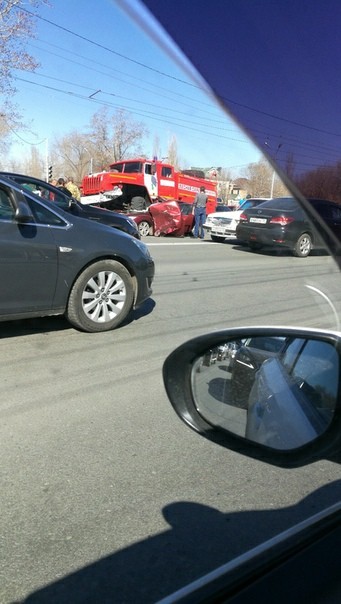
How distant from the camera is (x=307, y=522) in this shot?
1213 mm

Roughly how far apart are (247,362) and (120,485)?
50.8 inches

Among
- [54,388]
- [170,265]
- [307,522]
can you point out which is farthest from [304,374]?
[170,265]

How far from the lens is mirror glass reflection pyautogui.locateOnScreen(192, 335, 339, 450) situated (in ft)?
4.37

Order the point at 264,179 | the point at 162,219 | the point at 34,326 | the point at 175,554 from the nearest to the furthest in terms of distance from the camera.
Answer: the point at 264,179
the point at 175,554
the point at 34,326
the point at 162,219

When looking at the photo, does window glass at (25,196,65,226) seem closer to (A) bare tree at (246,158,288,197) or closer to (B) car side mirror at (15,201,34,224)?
(B) car side mirror at (15,201,34,224)

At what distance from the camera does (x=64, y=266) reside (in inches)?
192

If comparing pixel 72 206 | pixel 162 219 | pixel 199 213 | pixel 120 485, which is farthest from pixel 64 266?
pixel 199 213

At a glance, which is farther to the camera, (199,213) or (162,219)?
(199,213)

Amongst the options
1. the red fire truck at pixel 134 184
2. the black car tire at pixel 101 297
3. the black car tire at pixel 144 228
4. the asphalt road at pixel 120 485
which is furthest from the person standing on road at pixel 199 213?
the asphalt road at pixel 120 485

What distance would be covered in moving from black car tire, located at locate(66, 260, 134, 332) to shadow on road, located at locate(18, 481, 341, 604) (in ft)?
9.81

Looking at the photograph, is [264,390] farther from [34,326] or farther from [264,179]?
[34,326]

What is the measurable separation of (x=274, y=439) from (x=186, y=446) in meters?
1.61

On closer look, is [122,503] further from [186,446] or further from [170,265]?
[170,265]

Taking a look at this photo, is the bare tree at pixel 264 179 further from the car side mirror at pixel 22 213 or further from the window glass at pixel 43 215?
the window glass at pixel 43 215
